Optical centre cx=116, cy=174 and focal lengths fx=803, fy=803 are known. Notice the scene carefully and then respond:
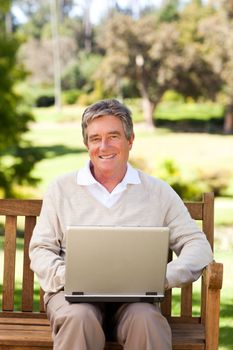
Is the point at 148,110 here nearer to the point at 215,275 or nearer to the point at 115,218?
the point at 115,218

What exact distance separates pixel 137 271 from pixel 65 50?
55.9 m

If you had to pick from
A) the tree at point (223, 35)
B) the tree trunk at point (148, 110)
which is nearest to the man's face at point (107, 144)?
the tree at point (223, 35)

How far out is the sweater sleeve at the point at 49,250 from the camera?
3.44 metres

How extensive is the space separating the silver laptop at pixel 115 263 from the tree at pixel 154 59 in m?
39.2

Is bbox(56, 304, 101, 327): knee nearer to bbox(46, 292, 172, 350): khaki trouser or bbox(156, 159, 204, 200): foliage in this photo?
bbox(46, 292, 172, 350): khaki trouser

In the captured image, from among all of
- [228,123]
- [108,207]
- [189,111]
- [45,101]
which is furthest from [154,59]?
[108,207]

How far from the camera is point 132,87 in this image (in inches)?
1882

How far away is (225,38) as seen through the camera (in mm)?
25656

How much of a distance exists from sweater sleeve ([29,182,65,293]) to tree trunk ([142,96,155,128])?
4188cm

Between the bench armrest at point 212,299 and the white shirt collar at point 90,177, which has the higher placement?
the white shirt collar at point 90,177

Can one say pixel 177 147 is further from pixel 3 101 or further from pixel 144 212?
pixel 144 212

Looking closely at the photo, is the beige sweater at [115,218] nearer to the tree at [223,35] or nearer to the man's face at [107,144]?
the man's face at [107,144]

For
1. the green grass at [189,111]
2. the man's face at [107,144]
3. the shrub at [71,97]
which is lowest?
the green grass at [189,111]

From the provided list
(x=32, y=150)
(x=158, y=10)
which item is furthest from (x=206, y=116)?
(x=32, y=150)
